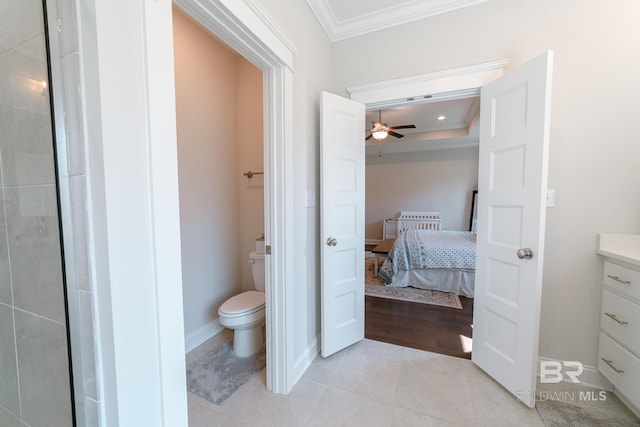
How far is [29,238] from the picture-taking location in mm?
643

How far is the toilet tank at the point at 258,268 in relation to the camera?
2144 millimetres

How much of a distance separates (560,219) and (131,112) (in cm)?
230

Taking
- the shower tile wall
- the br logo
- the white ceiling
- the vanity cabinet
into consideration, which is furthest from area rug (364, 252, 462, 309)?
the shower tile wall

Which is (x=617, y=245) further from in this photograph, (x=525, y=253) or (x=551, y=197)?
(x=525, y=253)

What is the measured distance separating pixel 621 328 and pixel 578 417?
551 millimetres

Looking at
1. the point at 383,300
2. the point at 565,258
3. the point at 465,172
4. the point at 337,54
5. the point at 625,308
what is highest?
the point at 337,54

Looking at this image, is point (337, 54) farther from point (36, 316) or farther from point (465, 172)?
point (465, 172)

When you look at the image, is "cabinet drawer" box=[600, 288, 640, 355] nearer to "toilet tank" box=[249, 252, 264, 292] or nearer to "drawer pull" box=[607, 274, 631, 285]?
"drawer pull" box=[607, 274, 631, 285]

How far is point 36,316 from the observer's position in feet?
2.15

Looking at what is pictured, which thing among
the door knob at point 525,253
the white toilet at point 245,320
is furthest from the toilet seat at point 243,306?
the door knob at point 525,253

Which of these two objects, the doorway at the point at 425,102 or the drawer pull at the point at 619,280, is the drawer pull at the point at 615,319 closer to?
the drawer pull at the point at 619,280

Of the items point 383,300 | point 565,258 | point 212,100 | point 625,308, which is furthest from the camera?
point 383,300

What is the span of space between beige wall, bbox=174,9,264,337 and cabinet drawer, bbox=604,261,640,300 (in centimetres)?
252

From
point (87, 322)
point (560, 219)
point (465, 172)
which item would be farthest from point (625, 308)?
point (465, 172)
